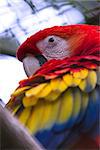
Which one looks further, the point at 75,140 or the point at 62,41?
the point at 62,41

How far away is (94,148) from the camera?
0.58 metres

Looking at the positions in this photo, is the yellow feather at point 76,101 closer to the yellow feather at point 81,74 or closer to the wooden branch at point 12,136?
the yellow feather at point 81,74

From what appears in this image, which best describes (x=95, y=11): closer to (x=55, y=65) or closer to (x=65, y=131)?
(x=55, y=65)

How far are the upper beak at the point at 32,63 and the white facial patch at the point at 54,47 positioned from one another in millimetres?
15

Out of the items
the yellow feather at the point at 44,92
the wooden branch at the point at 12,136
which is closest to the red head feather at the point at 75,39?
the yellow feather at the point at 44,92

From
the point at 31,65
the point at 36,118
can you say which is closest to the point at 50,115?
the point at 36,118

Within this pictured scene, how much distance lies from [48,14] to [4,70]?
25cm

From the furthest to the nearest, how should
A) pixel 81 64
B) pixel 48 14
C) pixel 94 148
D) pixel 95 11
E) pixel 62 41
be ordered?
pixel 48 14
pixel 95 11
pixel 62 41
pixel 81 64
pixel 94 148

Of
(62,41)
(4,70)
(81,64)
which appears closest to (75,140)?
(81,64)

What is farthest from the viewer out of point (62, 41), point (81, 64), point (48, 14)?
point (48, 14)

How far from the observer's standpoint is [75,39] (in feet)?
2.59

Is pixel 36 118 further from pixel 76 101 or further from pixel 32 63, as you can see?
pixel 32 63

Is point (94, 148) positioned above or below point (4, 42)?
below

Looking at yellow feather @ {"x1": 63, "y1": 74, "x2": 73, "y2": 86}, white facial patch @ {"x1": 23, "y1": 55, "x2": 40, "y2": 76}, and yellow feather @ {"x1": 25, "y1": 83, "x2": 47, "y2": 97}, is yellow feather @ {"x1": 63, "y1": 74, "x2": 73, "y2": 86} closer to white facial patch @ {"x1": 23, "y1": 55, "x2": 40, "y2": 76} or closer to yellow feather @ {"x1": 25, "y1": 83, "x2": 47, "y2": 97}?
yellow feather @ {"x1": 25, "y1": 83, "x2": 47, "y2": 97}
